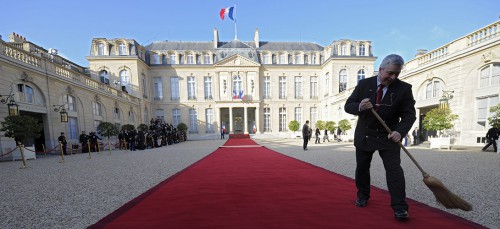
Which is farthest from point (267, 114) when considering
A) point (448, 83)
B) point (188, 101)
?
point (448, 83)

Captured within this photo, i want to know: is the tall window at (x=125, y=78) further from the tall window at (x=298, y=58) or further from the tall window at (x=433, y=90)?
the tall window at (x=433, y=90)

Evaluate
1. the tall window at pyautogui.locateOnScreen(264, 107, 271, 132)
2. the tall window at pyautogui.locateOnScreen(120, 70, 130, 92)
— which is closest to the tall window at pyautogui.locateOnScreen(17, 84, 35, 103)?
the tall window at pyautogui.locateOnScreen(120, 70, 130, 92)

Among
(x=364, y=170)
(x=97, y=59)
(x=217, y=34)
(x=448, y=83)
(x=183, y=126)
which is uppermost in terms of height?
(x=217, y=34)

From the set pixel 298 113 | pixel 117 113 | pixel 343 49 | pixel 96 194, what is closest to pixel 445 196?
pixel 96 194

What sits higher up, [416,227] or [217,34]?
[217,34]

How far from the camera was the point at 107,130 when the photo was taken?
13789 millimetres

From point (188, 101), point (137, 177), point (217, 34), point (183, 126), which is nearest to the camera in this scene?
point (137, 177)

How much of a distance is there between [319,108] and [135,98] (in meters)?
25.5

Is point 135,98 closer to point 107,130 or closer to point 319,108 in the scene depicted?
point 107,130

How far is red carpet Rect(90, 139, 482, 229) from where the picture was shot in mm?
2102

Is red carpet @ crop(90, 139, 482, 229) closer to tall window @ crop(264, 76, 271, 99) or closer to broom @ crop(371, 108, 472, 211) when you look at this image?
broom @ crop(371, 108, 472, 211)

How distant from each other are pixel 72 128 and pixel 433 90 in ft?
80.3

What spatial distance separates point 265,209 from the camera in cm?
251

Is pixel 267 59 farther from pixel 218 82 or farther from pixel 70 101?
pixel 70 101
